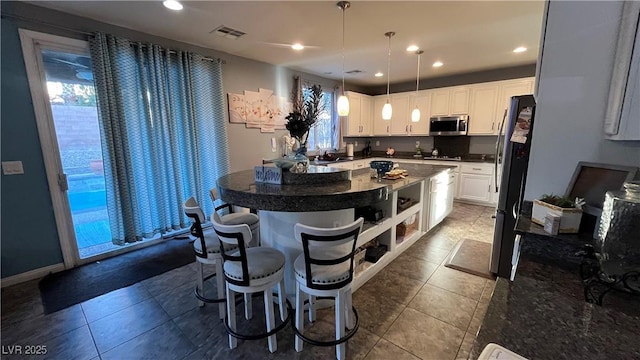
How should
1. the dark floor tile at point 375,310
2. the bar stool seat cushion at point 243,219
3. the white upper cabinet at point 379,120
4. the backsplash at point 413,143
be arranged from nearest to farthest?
1. the dark floor tile at point 375,310
2. the bar stool seat cushion at point 243,219
3. the backsplash at point 413,143
4. the white upper cabinet at point 379,120

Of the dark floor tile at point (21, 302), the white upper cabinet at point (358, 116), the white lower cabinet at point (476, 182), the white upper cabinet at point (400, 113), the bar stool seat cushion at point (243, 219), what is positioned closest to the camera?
the dark floor tile at point (21, 302)

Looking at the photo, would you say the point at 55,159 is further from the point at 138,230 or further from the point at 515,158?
the point at 515,158

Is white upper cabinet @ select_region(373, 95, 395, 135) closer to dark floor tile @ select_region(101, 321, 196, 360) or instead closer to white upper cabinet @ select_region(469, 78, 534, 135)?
white upper cabinet @ select_region(469, 78, 534, 135)

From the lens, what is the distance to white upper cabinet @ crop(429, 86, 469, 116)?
510 cm

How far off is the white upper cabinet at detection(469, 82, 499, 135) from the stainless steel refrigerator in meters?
2.84

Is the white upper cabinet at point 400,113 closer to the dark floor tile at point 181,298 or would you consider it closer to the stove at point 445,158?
the stove at point 445,158

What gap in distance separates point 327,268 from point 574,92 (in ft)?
5.46

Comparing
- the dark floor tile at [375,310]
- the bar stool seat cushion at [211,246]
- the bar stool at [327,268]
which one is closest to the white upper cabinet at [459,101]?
the dark floor tile at [375,310]

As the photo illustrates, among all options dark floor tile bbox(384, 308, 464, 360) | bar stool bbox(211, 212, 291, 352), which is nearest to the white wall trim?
bar stool bbox(211, 212, 291, 352)

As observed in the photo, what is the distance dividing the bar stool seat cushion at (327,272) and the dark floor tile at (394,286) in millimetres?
966

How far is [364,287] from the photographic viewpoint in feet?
7.93

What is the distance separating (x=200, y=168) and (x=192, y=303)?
77.4 inches

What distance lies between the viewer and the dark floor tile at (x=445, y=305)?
6.54 ft

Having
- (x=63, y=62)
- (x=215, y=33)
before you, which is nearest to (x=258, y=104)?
(x=215, y=33)
